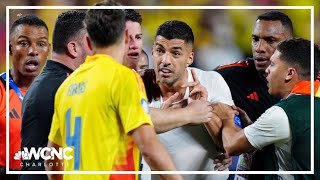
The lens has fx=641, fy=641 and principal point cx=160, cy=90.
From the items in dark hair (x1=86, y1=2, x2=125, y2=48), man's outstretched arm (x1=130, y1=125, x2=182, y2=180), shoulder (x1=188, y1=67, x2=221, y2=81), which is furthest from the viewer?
shoulder (x1=188, y1=67, x2=221, y2=81)

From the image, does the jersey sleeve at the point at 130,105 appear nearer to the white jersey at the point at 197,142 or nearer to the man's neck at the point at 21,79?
the white jersey at the point at 197,142

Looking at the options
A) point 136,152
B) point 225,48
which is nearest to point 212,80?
point 225,48

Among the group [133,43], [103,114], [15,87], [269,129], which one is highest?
[133,43]

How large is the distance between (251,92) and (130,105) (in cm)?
87

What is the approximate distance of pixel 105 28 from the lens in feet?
8.34

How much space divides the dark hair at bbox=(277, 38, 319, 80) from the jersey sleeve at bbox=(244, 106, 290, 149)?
0.72 feet

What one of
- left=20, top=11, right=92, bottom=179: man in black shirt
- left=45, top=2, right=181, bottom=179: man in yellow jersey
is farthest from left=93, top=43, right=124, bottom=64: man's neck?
left=20, top=11, right=92, bottom=179: man in black shirt

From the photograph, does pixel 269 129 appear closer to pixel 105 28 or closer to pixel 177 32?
pixel 177 32

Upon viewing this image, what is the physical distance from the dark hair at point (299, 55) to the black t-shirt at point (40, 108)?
1022 millimetres

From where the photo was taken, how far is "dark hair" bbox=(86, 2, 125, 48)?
100 inches

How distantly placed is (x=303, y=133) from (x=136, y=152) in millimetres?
884

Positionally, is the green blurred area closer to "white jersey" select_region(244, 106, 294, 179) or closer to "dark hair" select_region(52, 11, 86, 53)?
"dark hair" select_region(52, 11, 86, 53)

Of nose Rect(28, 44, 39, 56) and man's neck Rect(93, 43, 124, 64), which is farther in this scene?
nose Rect(28, 44, 39, 56)

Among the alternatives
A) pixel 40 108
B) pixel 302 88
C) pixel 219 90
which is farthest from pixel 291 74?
pixel 40 108
